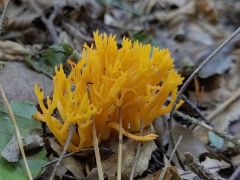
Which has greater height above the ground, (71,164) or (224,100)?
(71,164)

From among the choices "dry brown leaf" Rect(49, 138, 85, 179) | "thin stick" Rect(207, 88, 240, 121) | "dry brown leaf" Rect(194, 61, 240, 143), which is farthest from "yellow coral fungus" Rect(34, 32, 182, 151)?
"thin stick" Rect(207, 88, 240, 121)

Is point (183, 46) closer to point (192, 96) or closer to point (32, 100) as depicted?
point (192, 96)

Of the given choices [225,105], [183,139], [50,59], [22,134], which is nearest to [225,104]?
[225,105]

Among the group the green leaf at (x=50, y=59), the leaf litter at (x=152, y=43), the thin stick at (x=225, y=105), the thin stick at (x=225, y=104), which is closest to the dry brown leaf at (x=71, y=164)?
the leaf litter at (x=152, y=43)

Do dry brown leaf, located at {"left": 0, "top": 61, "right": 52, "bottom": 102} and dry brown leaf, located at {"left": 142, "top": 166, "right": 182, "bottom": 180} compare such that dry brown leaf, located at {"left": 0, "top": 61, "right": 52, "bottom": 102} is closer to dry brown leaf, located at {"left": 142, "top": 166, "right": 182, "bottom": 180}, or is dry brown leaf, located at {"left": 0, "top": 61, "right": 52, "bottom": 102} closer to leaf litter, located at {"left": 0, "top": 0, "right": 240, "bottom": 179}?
leaf litter, located at {"left": 0, "top": 0, "right": 240, "bottom": 179}

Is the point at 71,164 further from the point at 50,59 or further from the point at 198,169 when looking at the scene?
the point at 50,59
